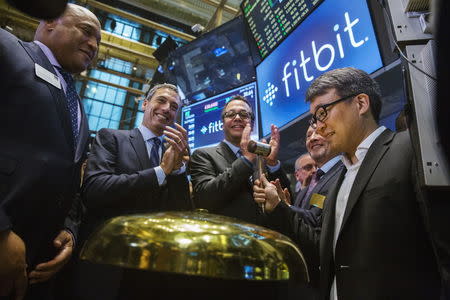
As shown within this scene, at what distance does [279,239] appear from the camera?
1.49ft

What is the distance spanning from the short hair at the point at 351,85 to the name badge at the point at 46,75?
3.93ft

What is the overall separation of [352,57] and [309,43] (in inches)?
22.1

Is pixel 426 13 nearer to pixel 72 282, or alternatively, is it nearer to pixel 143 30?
pixel 72 282

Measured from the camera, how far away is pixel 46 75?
1027 millimetres

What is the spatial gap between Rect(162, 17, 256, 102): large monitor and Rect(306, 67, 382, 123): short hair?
2143 millimetres

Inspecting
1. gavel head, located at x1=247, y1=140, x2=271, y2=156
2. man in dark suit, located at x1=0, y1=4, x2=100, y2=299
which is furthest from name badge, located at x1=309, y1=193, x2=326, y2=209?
man in dark suit, located at x1=0, y1=4, x2=100, y2=299

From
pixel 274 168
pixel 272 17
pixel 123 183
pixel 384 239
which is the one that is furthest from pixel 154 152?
pixel 272 17

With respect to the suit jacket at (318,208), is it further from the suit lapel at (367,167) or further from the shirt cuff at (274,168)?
the suit lapel at (367,167)

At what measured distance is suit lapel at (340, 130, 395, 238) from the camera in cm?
106

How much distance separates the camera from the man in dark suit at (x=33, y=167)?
803 millimetres

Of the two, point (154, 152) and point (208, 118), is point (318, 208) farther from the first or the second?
point (208, 118)

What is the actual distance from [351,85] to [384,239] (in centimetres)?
76

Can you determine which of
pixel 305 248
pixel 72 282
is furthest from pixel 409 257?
pixel 72 282

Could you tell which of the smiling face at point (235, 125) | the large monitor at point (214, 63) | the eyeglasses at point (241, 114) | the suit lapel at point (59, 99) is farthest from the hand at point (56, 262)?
the large monitor at point (214, 63)
